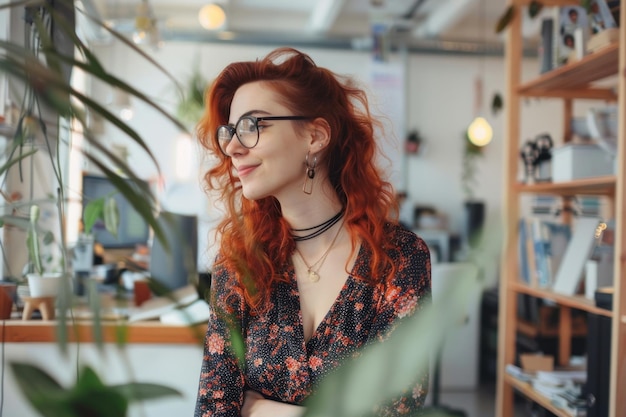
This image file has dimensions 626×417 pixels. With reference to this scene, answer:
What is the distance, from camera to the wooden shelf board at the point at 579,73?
232 cm

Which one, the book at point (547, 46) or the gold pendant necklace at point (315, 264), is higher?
the book at point (547, 46)

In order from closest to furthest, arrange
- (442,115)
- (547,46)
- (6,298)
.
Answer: (6,298) < (547,46) < (442,115)

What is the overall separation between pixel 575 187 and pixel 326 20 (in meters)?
4.48

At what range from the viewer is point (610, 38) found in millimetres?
2264

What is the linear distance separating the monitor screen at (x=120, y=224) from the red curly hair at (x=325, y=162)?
1.29 meters

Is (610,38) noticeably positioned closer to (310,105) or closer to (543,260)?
(543,260)

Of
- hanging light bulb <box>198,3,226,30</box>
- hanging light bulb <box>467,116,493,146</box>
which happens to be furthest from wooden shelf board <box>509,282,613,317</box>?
hanging light bulb <box>198,3,226,30</box>

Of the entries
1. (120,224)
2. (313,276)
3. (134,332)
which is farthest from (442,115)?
(313,276)

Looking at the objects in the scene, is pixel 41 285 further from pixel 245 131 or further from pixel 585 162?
pixel 585 162

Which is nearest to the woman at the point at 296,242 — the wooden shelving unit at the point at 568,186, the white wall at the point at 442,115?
the wooden shelving unit at the point at 568,186

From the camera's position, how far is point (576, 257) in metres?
2.64

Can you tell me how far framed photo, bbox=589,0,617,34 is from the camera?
2.31 metres

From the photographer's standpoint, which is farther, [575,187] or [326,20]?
[326,20]

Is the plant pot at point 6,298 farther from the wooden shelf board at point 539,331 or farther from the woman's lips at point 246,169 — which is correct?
the wooden shelf board at point 539,331
